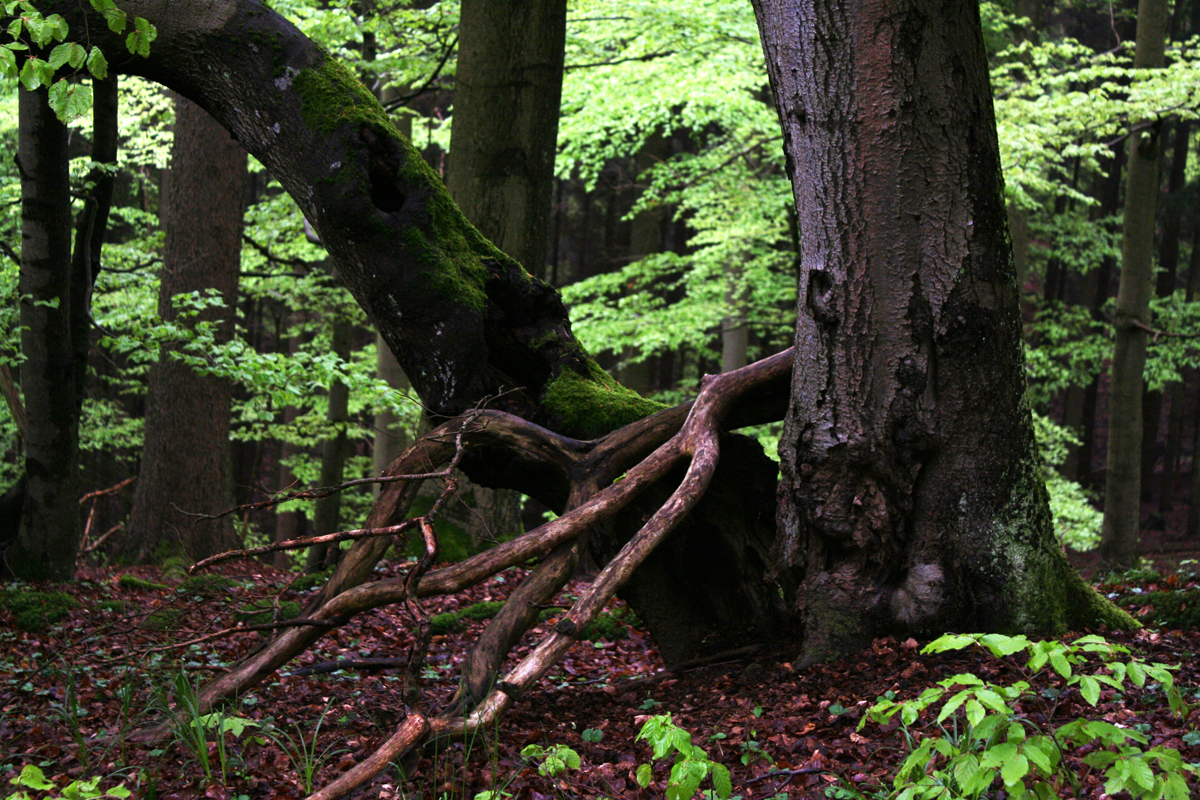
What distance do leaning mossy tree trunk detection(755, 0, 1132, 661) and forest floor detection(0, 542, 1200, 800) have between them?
298mm

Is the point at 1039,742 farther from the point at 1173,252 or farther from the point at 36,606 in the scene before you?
the point at 1173,252

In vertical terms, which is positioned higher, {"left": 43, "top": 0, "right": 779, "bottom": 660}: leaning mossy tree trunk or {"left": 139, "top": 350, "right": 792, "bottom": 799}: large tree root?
{"left": 43, "top": 0, "right": 779, "bottom": 660}: leaning mossy tree trunk

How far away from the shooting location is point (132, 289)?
11031 millimetres

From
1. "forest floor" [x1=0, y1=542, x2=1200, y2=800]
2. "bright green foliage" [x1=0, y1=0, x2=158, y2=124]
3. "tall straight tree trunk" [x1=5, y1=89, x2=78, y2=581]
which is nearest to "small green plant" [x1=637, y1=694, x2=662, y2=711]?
"forest floor" [x1=0, y1=542, x2=1200, y2=800]

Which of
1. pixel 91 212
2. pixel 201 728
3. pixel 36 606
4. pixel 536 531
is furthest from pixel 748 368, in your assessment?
pixel 91 212

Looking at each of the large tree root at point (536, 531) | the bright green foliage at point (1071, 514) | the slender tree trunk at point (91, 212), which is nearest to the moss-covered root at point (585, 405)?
the large tree root at point (536, 531)

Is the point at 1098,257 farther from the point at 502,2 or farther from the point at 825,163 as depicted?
the point at 825,163

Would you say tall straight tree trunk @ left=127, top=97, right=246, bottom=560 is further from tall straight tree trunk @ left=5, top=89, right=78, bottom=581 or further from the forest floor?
the forest floor

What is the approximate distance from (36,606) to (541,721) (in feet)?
12.3

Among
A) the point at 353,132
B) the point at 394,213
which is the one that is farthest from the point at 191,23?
the point at 394,213

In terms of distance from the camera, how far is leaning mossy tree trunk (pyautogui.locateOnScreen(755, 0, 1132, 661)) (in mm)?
3225

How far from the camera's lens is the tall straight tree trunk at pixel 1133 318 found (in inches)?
353

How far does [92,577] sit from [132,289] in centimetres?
525

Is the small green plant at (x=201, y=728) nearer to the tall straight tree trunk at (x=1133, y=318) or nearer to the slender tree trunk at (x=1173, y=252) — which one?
the tall straight tree trunk at (x=1133, y=318)
